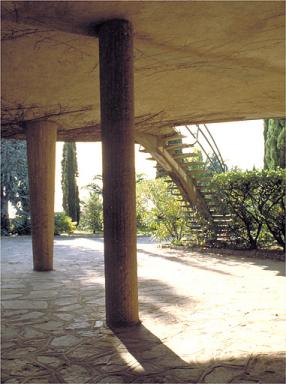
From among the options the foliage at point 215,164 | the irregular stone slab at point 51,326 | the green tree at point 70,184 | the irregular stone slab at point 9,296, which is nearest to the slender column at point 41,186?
the irregular stone slab at point 9,296

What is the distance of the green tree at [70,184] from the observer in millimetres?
21234

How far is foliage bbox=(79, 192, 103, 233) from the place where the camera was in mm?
19547

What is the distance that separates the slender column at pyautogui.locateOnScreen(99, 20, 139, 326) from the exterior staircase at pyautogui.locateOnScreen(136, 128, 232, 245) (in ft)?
21.4

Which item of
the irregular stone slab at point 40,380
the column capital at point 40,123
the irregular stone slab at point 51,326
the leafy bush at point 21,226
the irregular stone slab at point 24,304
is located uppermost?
the column capital at point 40,123

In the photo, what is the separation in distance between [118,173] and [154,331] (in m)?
1.51

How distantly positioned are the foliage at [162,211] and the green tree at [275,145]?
3929 mm

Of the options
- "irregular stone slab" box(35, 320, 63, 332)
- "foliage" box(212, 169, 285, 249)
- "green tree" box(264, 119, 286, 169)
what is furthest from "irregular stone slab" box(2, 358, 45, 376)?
"green tree" box(264, 119, 286, 169)

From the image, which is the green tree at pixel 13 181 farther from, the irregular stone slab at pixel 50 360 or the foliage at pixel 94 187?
the irregular stone slab at pixel 50 360

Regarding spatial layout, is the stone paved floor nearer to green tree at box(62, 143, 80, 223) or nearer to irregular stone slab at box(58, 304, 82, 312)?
irregular stone slab at box(58, 304, 82, 312)

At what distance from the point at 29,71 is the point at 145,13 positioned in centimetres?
Answer: 223

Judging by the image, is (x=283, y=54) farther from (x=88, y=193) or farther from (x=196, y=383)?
(x=88, y=193)

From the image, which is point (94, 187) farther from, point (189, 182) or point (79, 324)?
point (79, 324)

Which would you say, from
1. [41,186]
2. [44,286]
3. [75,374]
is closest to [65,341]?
[75,374]

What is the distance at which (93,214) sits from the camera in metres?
19.7
